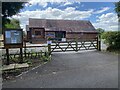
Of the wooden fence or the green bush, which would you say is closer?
Answer: the wooden fence

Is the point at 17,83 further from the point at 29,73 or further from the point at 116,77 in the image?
the point at 116,77

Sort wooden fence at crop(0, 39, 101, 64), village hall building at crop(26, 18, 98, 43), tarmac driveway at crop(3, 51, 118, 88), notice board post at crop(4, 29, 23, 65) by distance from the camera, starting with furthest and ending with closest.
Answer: village hall building at crop(26, 18, 98, 43), wooden fence at crop(0, 39, 101, 64), notice board post at crop(4, 29, 23, 65), tarmac driveway at crop(3, 51, 118, 88)

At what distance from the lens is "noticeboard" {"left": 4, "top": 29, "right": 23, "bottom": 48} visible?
10.4 meters

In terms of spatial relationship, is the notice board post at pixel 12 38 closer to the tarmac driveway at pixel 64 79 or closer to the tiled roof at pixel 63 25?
the tarmac driveway at pixel 64 79

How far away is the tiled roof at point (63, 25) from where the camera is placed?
1555 inches

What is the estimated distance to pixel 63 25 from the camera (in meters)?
42.2

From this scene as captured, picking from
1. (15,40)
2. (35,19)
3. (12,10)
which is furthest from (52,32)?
(15,40)

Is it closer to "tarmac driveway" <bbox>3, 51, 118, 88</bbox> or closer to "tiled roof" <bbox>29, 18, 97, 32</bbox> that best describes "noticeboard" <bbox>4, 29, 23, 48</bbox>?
"tarmac driveway" <bbox>3, 51, 118, 88</bbox>

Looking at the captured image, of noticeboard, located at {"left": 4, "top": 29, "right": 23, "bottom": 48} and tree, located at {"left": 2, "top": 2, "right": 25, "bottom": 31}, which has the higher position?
tree, located at {"left": 2, "top": 2, "right": 25, "bottom": 31}

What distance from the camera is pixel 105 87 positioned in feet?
20.7

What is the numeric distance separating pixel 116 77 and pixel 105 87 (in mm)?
1450

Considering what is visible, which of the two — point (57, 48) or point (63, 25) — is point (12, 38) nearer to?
point (57, 48)

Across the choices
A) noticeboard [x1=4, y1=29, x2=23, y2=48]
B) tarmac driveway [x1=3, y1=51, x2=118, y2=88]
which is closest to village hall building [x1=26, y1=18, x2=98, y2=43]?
noticeboard [x1=4, y1=29, x2=23, y2=48]

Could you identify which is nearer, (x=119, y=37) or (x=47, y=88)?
(x=47, y=88)
